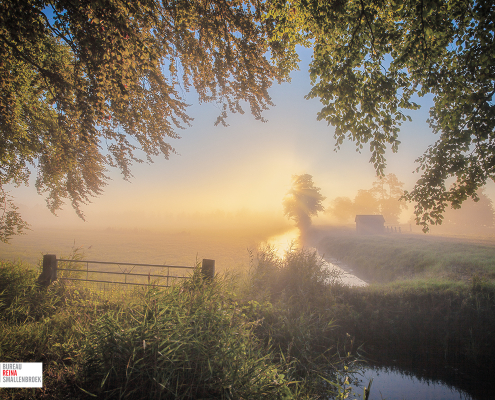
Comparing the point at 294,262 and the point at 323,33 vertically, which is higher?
the point at 323,33

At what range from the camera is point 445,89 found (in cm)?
508

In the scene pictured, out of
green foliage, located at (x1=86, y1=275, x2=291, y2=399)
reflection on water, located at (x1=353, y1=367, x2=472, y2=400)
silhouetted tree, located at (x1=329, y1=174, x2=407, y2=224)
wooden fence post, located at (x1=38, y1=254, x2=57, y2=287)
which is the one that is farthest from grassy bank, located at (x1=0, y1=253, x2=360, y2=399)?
silhouetted tree, located at (x1=329, y1=174, x2=407, y2=224)

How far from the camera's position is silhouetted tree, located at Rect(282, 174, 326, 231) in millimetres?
50656

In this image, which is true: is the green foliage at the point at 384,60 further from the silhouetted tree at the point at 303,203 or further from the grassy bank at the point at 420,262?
the silhouetted tree at the point at 303,203

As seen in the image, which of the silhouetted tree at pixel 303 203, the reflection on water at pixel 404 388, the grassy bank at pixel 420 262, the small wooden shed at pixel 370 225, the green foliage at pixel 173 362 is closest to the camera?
the green foliage at pixel 173 362

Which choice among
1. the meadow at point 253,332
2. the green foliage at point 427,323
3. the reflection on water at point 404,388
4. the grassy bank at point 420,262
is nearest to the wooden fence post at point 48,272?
the meadow at point 253,332

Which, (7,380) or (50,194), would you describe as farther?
(50,194)

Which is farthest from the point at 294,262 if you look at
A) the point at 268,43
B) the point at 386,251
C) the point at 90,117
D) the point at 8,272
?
the point at 386,251

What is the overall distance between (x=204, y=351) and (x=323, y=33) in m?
6.66

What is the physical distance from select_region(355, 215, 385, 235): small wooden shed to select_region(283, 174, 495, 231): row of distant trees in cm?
761

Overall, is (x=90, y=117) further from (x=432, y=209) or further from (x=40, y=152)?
(x=432, y=209)

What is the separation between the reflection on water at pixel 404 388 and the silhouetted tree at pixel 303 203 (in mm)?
44763

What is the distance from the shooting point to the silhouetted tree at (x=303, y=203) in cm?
5066

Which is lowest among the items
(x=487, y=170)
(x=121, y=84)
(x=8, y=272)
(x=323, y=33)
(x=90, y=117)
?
(x=8, y=272)
